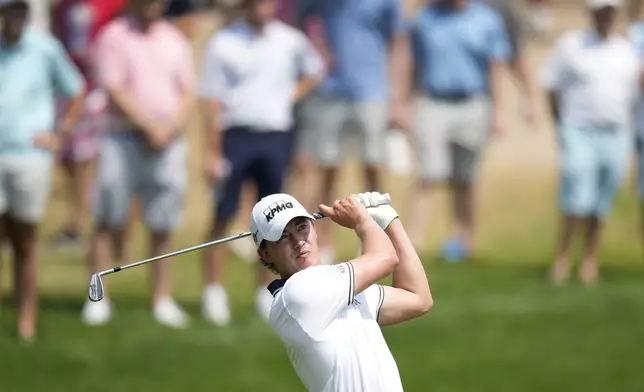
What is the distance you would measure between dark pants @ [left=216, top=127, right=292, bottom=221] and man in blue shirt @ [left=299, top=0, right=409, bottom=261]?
1.18 metres

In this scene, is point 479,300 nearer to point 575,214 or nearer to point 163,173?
point 575,214

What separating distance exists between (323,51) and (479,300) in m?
2.18

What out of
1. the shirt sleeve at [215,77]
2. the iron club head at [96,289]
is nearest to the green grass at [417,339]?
the shirt sleeve at [215,77]

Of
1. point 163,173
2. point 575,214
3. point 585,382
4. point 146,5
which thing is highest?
point 146,5

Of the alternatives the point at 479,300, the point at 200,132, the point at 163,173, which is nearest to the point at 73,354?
the point at 163,173

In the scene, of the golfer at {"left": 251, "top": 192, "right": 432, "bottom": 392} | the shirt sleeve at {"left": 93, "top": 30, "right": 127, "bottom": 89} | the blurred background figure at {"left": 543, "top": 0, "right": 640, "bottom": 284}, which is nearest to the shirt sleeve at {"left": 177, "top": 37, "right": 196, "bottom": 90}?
the shirt sleeve at {"left": 93, "top": 30, "right": 127, "bottom": 89}

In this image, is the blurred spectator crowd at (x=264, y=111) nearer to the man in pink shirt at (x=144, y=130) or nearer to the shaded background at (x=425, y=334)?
the man in pink shirt at (x=144, y=130)

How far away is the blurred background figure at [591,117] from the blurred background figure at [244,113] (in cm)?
239

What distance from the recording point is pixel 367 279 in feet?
19.8

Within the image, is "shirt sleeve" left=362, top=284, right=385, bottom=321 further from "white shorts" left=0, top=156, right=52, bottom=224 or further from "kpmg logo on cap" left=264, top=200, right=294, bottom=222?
"white shorts" left=0, top=156, right=52, bottom=224

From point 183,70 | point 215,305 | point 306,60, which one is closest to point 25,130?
point 183,70

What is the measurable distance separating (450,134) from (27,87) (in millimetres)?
3763

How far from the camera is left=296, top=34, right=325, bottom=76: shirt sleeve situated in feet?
39.7

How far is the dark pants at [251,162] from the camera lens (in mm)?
11906
